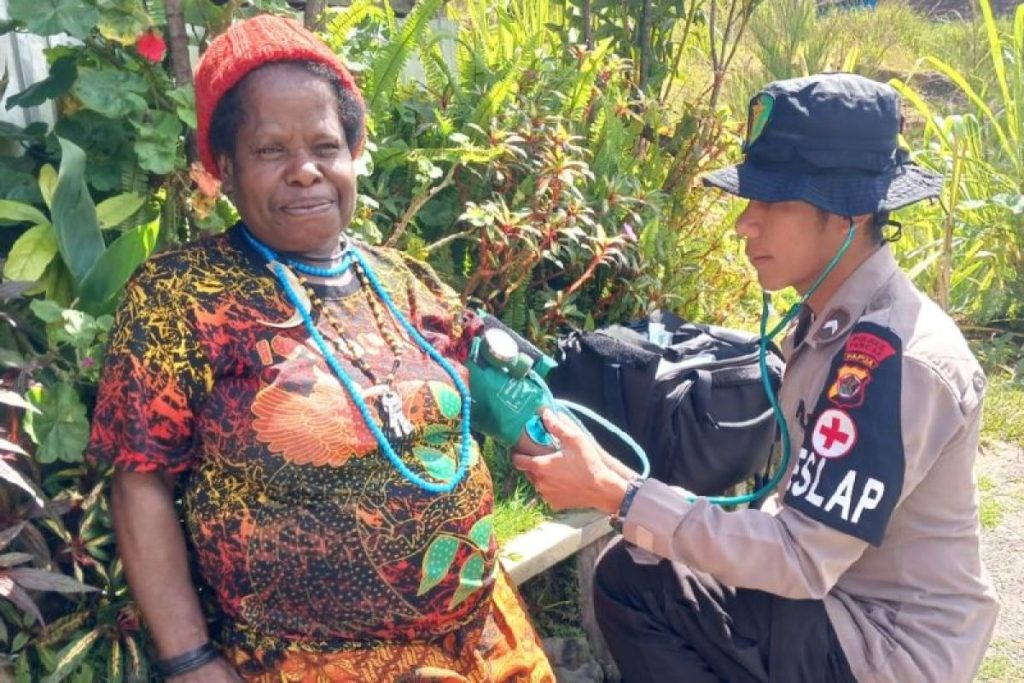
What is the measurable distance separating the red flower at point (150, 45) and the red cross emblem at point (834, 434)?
64.5 inches

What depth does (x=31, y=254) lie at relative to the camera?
7.71 feet

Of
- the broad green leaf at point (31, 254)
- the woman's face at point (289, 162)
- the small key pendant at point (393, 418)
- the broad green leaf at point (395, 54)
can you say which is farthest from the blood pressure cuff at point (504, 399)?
the broad green leaf at point (395, 54)

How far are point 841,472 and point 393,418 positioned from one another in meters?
0.88

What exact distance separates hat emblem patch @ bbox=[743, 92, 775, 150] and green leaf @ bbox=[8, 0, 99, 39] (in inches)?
56.7

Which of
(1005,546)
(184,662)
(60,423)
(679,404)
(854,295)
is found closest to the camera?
(184,662)

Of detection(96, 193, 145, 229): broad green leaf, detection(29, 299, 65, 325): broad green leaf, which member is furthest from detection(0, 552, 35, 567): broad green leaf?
detection(96, 193, 145, 229): broad green leaf

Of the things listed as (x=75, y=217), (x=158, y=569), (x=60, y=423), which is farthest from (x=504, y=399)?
(x=75, y=217)

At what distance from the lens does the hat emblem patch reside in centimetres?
244

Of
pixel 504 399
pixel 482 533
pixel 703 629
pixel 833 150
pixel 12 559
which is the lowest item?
pixel 703 629

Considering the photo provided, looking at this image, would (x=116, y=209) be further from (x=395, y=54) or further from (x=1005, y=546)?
(x=1005, y=546)

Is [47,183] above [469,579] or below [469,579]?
above

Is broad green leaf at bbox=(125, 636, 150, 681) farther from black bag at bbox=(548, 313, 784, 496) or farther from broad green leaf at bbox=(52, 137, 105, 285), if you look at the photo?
black bag at bbox=(548, 313, 784, 496)

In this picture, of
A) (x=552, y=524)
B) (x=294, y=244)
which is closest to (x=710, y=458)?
(x=552, y=524)

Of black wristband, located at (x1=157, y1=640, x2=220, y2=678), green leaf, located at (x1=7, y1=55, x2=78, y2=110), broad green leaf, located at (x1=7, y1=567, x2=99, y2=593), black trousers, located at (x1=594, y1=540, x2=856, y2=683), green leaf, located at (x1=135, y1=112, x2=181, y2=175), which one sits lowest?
black trousers, located at (x1=594, y1=540, x2=856, y2=683)
